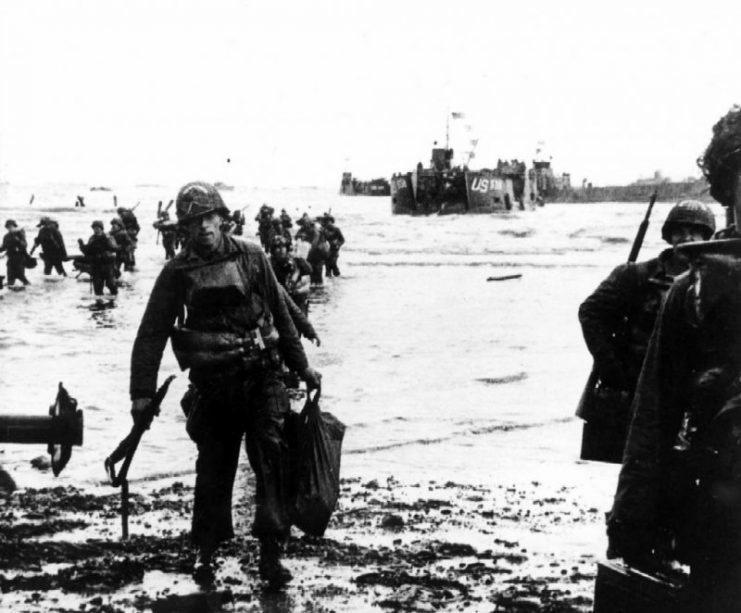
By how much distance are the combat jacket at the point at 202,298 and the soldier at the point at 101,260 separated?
19073 mm

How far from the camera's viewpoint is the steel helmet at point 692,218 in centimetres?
602

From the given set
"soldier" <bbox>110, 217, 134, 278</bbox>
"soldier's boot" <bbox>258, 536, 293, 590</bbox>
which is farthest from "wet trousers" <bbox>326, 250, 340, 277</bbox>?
"soldier's boot" <bbox>258, 536, 293, 590</bbox>

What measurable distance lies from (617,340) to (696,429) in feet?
10.9

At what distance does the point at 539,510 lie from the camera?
6.64 metres

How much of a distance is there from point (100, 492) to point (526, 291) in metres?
19.3

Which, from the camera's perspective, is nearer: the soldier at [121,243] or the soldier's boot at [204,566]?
the soldier's boot at [204,566]

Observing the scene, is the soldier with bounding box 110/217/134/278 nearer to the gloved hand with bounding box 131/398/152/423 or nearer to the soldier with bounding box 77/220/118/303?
the soldier with bounding box 77/220/118/303

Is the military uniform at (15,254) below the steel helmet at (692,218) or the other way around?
below

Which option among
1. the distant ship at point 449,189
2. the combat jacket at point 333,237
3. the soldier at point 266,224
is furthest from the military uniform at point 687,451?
the distant ship at point 449,189

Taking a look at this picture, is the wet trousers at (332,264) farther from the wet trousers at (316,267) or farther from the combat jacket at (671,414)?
the combat jacket at (671,414)

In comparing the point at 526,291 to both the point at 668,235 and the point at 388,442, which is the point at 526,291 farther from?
the point at 668,235

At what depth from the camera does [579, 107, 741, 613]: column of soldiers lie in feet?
8.11

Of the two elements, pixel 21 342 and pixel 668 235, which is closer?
pixel 668 235

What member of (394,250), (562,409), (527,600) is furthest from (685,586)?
(394,250)
